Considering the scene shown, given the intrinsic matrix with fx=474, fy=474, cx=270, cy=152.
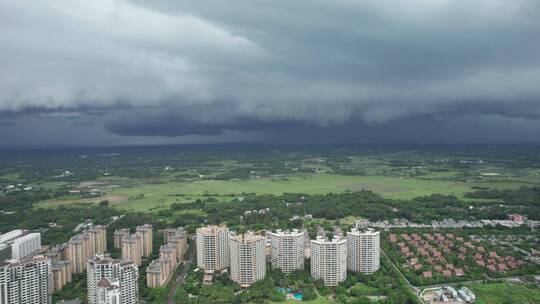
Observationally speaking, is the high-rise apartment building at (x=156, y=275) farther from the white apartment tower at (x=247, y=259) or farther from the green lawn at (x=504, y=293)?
the green lawn at (x=504, y=293)

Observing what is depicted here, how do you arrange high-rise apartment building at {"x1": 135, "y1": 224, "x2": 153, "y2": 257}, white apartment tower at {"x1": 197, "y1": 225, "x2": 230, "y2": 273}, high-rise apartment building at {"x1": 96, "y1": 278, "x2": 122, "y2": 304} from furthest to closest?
1. high-rise apartment building at {"x1": 135, "y1": 224, "x2": 153, "y2": 257}
2. white apartment tower at {"x1": 197, "y1": 225, "x2": 230, "y2": 273}
3. high-rise apartment building at {"x1": 96, "y1": 278, "x2": 122, "y2": 304}

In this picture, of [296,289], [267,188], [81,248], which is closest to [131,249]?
[81,248]

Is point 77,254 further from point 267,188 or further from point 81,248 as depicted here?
point 267,188

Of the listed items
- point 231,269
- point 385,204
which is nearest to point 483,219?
point 385,204

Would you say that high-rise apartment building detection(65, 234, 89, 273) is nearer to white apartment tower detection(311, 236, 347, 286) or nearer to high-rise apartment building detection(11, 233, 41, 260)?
high-rise apartment building detection(11, 233, 41, 260)

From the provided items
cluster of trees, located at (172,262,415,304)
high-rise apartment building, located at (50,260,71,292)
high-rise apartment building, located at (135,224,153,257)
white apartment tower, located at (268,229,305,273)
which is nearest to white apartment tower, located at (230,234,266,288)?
cluster of trees, located at (172,262,415,304)

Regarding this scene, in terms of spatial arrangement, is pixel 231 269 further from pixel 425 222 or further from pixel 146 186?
pixel 146 186
